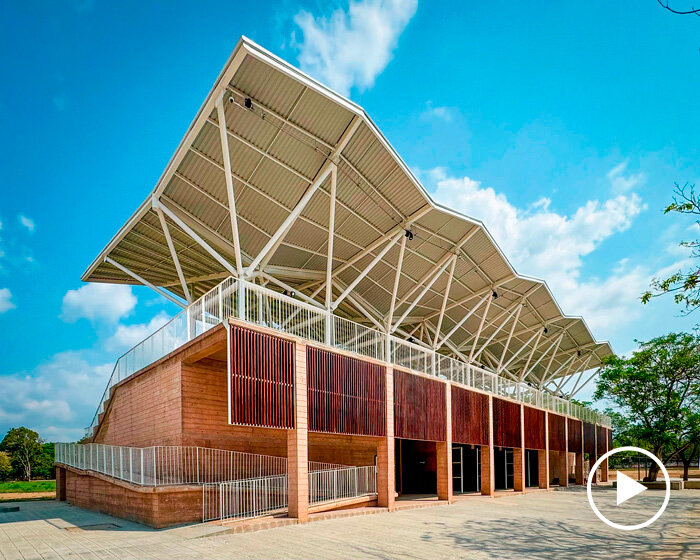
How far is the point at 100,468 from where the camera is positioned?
68.8ft

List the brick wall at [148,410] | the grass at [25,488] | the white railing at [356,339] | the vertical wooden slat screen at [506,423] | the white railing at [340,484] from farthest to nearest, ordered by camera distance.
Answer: the grass at [25,488] → the vertical wooden slat screen at [506,423] → the white railing at [356,339] → the brick wall at [148,410] → the white railing at [340,484]

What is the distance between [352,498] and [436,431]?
6699 mm

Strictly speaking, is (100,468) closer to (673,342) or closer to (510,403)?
(510,403)

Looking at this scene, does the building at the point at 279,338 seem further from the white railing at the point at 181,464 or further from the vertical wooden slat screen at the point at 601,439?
the vertical wooden slat screen at the point at 601,439

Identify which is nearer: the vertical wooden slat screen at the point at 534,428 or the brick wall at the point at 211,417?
the brick wall at the point at 211,417

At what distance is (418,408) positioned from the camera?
78.8ft

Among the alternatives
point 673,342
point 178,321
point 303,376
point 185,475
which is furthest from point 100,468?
point 673,342

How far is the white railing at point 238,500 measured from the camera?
54.5 ft

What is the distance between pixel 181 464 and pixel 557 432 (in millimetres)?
31960

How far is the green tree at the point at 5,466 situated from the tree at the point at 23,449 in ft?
3.74

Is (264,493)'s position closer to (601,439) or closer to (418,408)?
(418,408)

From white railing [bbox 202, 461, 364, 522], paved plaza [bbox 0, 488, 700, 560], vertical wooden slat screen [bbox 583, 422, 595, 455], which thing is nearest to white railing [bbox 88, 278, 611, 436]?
white railing [bbox 202, 461, 364, 522]

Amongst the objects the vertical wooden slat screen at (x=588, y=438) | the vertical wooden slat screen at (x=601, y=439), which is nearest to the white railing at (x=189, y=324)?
the vertical wooden slat screen at (x=588, y=438)

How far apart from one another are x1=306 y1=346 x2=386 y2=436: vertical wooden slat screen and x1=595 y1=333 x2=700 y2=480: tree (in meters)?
→ 29.9
